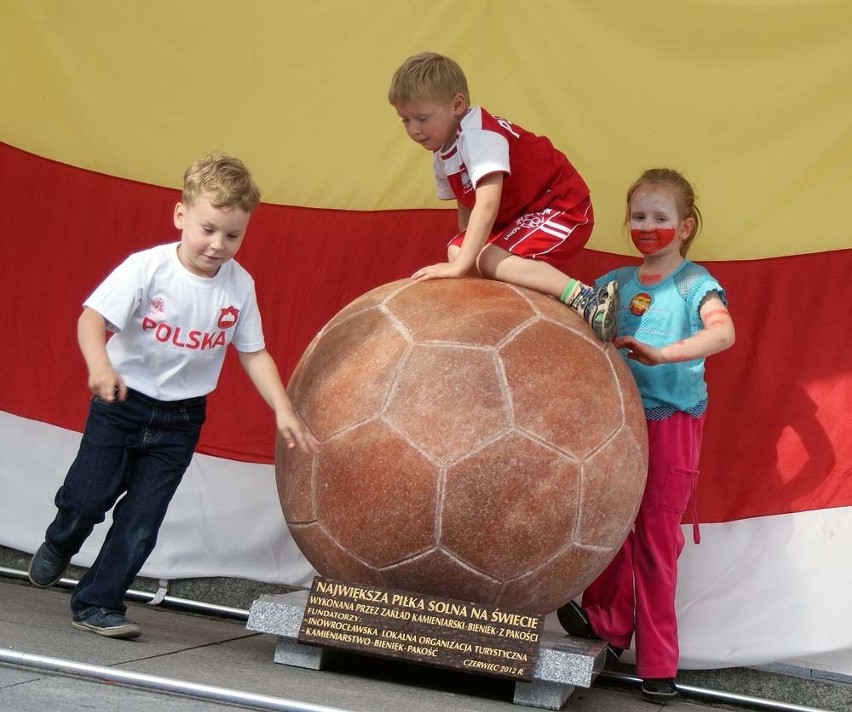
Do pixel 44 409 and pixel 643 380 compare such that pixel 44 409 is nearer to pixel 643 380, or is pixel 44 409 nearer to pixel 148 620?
pixel 148 620

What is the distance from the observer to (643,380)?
152 inches

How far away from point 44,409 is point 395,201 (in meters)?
1.60

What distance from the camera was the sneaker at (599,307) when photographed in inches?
132

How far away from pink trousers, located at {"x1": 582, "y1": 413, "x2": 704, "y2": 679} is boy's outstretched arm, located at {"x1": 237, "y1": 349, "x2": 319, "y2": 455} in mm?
1220

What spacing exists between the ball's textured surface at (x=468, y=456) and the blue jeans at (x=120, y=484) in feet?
1.35

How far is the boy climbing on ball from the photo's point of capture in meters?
3.56

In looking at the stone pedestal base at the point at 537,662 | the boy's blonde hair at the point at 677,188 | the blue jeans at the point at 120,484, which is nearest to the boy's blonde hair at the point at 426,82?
the boy's blonde hair at the point at 677,188

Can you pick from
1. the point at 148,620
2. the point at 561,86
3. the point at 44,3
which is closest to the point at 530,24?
the point at 561,86

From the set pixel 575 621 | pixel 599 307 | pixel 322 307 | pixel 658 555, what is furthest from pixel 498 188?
pixel 575 621

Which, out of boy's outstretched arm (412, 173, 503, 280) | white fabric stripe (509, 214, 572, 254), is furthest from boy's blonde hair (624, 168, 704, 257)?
boy's outstretched arm (412, 173, 503, 280)

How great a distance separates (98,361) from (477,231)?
1185 millimetres

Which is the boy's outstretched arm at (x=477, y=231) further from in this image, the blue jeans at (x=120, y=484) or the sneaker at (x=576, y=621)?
the sneaker at (x=576, y=621)

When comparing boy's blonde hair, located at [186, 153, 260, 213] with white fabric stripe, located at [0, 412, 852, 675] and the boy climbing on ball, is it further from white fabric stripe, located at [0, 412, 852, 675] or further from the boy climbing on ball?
white fabric stripe, located at [0, 412, 852, 675]

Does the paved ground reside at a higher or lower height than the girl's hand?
lower
